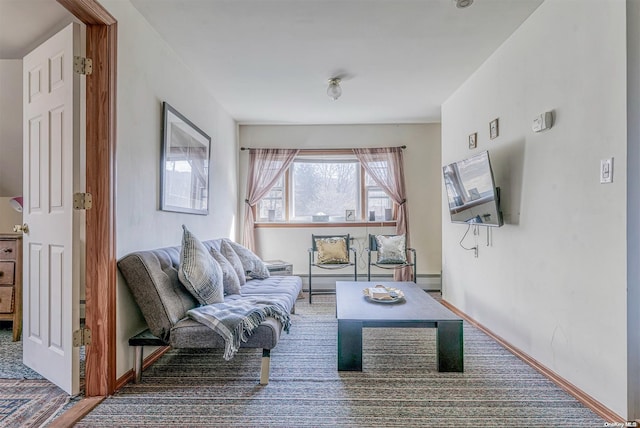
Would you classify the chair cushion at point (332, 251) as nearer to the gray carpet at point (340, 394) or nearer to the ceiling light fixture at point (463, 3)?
the gray carpet at point (340, 394)

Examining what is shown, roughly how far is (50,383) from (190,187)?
1.69 meters

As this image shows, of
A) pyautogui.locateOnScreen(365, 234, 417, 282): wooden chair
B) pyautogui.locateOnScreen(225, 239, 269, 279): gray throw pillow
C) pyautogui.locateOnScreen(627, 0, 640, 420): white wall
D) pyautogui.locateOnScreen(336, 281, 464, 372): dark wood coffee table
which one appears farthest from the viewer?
pyautogui.locateOnScreen(365, 234, 417, 282): wooden chair

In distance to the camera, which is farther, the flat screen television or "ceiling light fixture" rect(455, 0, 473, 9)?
the flat screen television

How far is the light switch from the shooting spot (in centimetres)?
165

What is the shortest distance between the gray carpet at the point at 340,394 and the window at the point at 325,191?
102 inches

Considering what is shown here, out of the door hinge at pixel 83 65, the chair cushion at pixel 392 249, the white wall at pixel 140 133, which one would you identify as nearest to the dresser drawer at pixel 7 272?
the white wall at pixel 140 133

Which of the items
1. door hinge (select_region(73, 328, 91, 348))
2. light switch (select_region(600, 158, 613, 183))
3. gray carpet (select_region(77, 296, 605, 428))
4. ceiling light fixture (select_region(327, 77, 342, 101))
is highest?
ceiling light fixture (select_region(327, 77, 342, 101))

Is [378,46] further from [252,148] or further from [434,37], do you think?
[252,148]

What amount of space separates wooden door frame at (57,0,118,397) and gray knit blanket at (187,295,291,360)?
0.48 m

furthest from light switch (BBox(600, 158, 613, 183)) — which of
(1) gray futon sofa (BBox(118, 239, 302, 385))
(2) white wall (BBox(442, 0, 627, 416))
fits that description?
(1) gray futon sofa (BBox(118, 239, 302, 385))

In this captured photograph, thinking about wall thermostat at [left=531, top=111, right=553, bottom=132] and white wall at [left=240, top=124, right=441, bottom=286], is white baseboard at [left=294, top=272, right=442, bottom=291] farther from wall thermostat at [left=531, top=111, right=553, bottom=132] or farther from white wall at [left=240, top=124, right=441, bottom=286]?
wall thermostat at [left=531, top=111, right=553, bottom=132]

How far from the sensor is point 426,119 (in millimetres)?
4707

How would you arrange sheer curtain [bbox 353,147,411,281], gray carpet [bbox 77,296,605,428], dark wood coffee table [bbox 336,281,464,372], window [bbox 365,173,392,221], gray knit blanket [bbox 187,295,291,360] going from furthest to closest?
window [bbox 365,173,392,221] → sheer curtain [bbox 353,147,411,281] → dark wood coffee table [bbox 336,281,464,372] → gray knit blanket [bbox 187,295,291,360] → gray carpet [bbox 77,296,605,428]

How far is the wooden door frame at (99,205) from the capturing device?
1847mm
